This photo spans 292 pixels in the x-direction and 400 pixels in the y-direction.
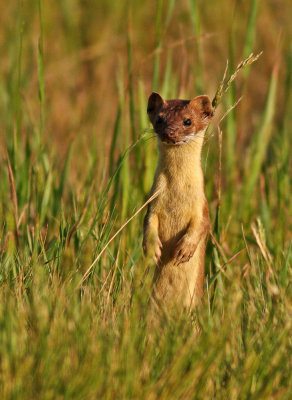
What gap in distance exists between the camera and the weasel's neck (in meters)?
3.08

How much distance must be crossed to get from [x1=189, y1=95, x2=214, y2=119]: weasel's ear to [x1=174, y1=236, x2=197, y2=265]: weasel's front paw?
512 millimetres

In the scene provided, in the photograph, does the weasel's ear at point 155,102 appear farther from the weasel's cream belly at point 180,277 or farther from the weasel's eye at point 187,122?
the weasel's cream belly at point 180,277

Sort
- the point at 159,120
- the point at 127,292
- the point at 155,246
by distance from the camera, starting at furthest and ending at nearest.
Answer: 1. the point at 159,120
2. the point at 155,246
3. the point at 127,292

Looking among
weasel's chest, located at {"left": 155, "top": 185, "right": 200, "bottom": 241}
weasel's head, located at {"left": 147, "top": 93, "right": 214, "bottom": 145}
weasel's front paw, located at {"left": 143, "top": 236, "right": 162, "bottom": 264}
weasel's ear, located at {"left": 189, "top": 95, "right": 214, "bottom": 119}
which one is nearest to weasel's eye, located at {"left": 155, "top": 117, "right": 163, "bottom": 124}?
weasel's head, located at {"left": 147, "top": 93, "right": 214, "bottom": 145}

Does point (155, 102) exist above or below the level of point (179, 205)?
above

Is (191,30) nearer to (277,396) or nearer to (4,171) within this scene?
(4,171)

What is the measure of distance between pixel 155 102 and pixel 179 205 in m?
0.44

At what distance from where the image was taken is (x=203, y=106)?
313cm

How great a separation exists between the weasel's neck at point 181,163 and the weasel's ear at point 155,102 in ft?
0.55

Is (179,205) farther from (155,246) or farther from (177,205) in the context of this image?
(155,246)

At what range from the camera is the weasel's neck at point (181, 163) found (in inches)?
121

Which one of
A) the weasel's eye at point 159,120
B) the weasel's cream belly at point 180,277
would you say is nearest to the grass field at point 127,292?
the weasel's cream belly at point 180,277

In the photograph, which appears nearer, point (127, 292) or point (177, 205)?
point (127, 292)

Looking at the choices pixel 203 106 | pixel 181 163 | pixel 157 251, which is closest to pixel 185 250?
pixel 157 251
